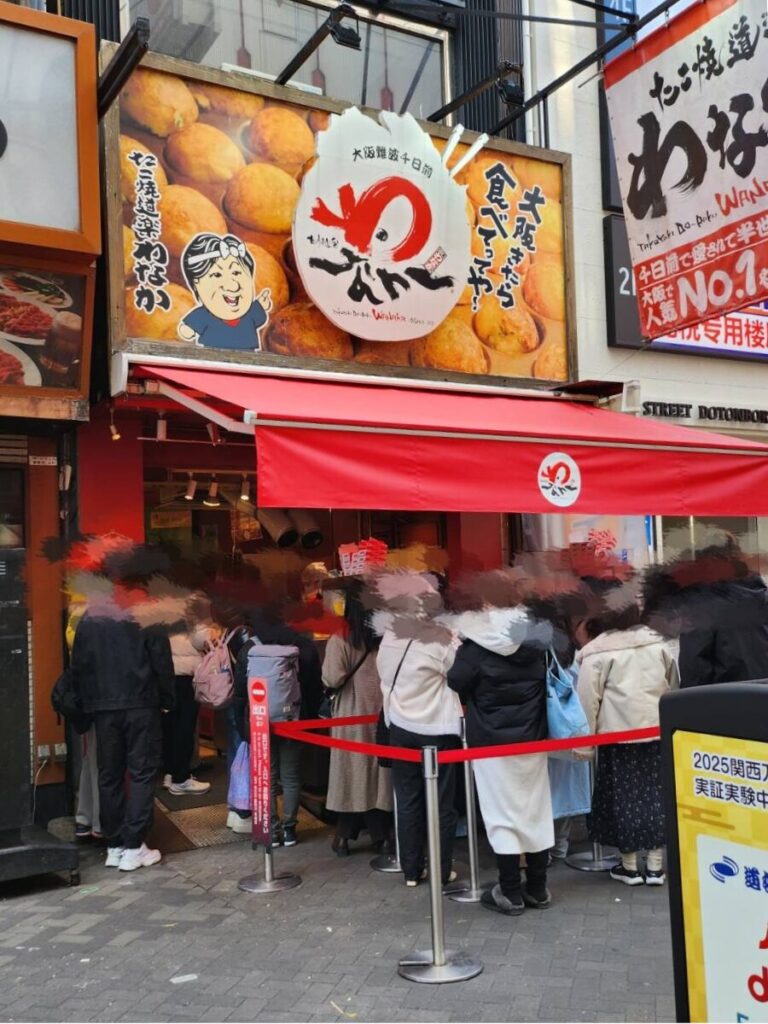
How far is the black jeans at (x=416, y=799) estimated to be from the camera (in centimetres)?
524

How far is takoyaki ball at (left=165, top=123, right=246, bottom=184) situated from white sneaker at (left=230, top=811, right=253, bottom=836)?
15.4ft

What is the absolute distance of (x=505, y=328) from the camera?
789cm

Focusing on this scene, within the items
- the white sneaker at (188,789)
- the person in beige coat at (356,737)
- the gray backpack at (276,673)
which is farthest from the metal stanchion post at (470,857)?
the white sneaker at (188,789)

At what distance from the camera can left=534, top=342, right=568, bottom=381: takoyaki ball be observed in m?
8.05

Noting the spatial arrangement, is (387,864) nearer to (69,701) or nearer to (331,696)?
(331,696)

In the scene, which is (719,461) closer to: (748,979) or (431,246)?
(431,246)

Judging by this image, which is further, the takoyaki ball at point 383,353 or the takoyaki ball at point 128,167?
the takoyaki ball at point 383,353

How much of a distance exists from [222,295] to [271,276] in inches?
17.9

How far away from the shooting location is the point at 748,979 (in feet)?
6.74

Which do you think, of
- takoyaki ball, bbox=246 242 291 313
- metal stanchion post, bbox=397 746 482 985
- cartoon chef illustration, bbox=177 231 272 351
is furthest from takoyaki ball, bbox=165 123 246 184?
metal stanchion post, bbox=397 746 482 985

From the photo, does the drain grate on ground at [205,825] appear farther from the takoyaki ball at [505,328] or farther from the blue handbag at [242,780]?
the takoyaki ball at [505,328]

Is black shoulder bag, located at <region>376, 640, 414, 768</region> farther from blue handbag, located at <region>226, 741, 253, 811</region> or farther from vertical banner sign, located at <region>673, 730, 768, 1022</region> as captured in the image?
vertical banner sign, located at <region>673, 730, 768, 1022</region>

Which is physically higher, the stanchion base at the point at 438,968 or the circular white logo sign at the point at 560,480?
the circular white logo sign at the point at 560,480

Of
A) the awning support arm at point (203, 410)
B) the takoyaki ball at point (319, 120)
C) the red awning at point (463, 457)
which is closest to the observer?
the red awning at point (463, 457)
